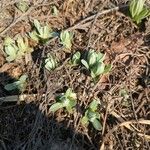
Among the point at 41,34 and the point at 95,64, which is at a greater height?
the point at 41,34

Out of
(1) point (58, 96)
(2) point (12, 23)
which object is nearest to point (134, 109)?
(1) point (58, 96)

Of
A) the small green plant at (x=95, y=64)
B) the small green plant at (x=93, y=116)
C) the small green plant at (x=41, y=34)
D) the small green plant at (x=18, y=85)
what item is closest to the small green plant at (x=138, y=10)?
the small green plant at (x=95, y=64)

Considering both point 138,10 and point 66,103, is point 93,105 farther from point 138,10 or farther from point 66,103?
point 138,10

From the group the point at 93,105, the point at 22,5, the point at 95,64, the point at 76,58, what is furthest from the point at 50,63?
the point at 22,5

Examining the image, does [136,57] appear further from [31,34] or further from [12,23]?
[12,23]

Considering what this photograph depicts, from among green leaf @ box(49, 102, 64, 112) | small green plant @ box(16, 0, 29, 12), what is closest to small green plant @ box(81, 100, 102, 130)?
green leaf @ box(49, 102, 64, 112)

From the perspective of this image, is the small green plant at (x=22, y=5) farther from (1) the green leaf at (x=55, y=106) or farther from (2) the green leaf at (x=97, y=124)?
(2) the green leaf at (x=97, y=124)
